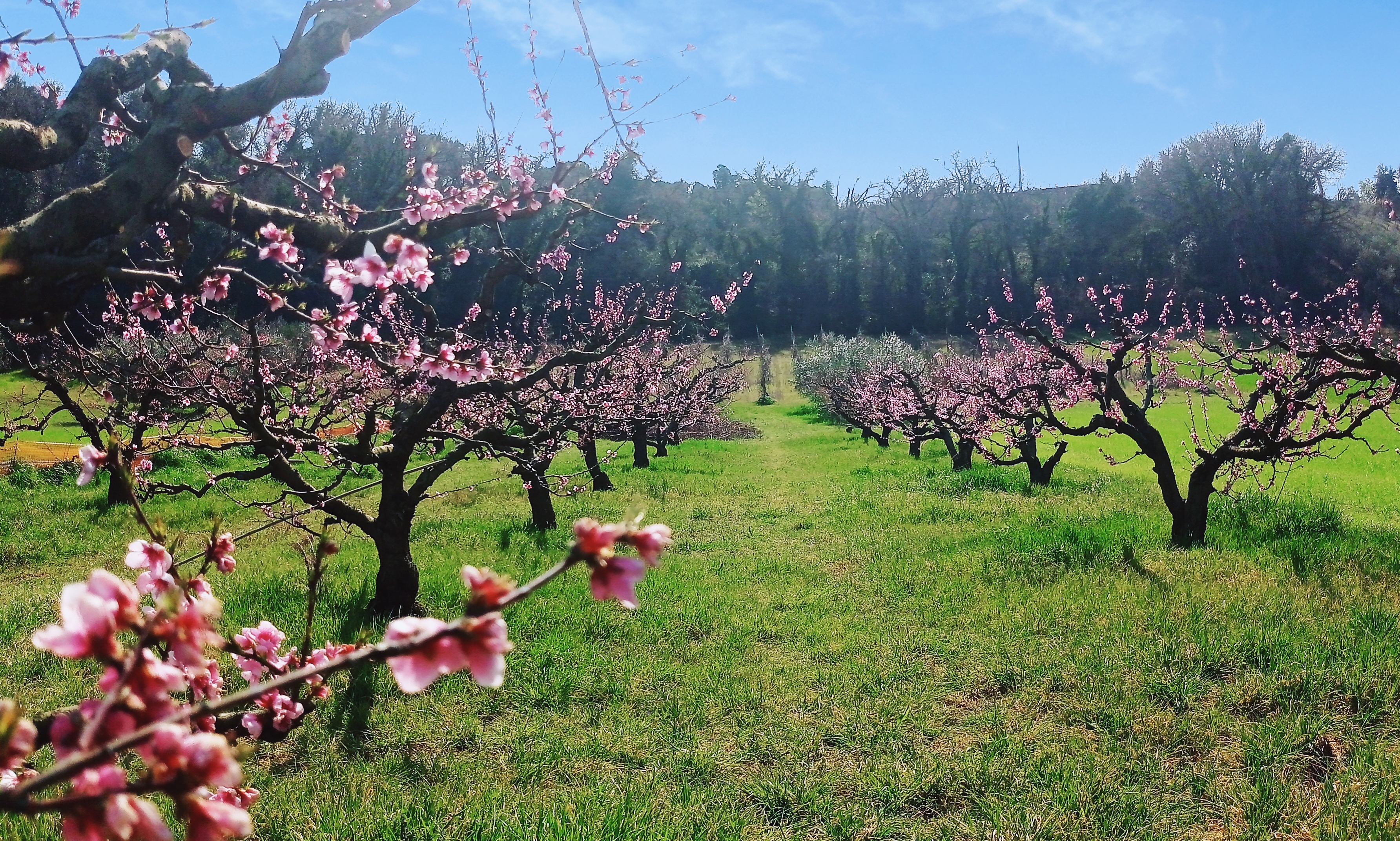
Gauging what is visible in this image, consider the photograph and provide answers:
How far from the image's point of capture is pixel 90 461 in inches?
81.0

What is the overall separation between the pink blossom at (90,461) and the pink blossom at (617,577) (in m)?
1.41

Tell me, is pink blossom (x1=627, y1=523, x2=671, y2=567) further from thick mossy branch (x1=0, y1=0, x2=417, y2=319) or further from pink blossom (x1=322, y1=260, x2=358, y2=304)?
thick mossy branch (x1=0, y1=0, x2=417, y2=319)

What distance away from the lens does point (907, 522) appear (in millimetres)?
10188

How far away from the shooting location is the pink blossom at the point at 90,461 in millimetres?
1979

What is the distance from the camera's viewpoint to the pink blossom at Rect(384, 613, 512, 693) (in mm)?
1001

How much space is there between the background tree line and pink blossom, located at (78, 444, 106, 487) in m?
40.9

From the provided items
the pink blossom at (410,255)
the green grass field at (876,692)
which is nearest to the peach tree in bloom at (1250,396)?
the green grass field at (876,692)

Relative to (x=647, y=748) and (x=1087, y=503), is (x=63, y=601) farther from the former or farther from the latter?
(x=1087, y=503)

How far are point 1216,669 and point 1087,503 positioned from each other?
636 centimetres

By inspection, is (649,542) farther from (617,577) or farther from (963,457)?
(963,457)

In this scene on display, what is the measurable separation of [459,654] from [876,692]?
4.49 m

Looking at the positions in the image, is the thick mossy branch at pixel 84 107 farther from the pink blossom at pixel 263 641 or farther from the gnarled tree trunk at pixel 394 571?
the gnarled tree trunk at pixel 394 571

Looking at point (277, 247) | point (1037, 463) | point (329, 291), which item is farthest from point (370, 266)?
point (1037, 463)

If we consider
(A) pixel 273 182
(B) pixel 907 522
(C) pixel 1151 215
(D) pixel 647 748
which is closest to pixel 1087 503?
(B) pixel 907 522
